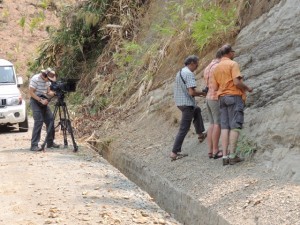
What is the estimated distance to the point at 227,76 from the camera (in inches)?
344

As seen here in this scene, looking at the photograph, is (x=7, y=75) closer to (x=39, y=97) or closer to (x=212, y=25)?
(x=39, y=97)

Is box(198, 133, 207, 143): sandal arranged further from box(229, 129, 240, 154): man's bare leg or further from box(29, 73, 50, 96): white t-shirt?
box(29, 73, 50, 96): white t-shirt

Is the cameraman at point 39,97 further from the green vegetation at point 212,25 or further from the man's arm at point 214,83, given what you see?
the man's arm at point 214,83

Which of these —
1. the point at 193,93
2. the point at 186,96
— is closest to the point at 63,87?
the point at 186,96

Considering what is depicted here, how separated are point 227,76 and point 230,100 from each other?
356mm

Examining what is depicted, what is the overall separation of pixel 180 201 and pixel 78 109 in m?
9.63

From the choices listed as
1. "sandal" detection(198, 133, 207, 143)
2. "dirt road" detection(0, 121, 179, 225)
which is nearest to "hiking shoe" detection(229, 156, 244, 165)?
"dirt road" detection(0, 121, 179, 225)

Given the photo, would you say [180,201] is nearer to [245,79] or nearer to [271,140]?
[271,140]

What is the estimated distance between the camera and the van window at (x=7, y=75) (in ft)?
55.6

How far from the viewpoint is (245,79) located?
10.4 meters

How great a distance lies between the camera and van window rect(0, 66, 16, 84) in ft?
55.6

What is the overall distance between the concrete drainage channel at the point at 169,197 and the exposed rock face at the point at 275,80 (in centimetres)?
115

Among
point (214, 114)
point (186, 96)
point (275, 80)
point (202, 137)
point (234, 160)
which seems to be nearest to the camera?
point (234, 160)

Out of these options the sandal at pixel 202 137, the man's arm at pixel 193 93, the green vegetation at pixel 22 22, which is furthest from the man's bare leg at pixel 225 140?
the green vegetation at pixel 22 22
